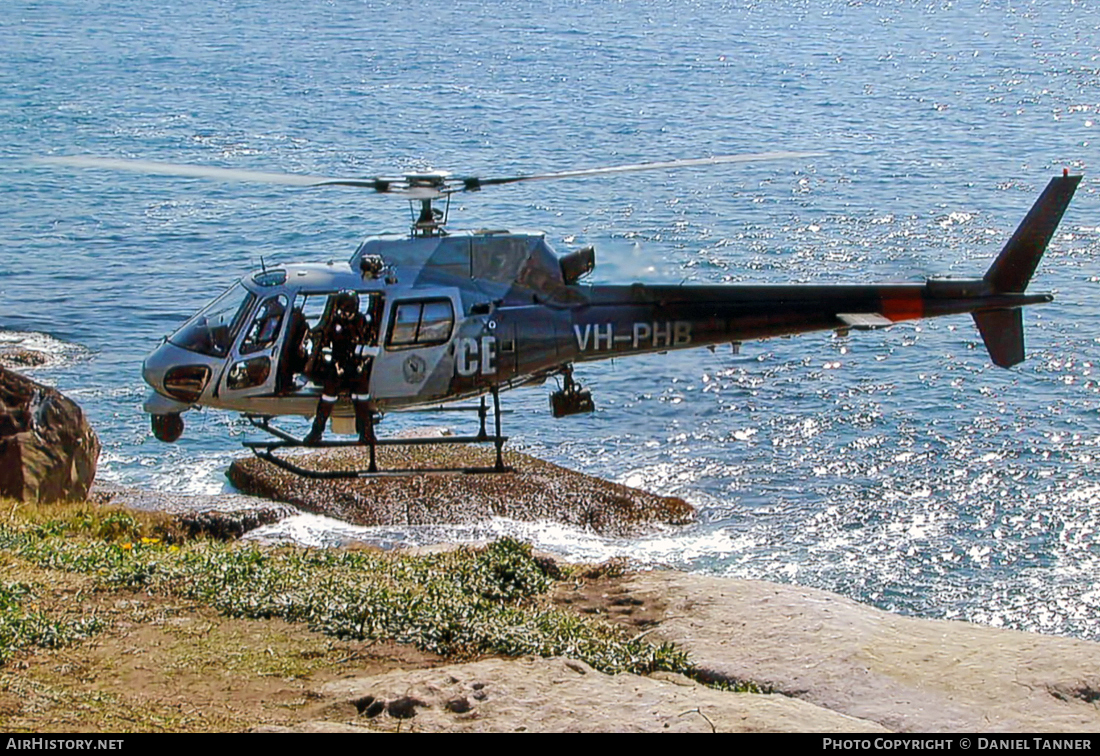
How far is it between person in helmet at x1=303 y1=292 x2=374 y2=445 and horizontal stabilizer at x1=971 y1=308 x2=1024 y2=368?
359 inches

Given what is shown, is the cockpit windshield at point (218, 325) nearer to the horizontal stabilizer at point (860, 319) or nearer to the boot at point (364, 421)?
the boot at point (364, 421)

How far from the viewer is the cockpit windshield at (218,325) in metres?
19.8

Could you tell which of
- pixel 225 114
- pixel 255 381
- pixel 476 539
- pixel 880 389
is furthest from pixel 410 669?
pixel 225 114

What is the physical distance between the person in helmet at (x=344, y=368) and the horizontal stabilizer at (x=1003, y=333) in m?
9.11

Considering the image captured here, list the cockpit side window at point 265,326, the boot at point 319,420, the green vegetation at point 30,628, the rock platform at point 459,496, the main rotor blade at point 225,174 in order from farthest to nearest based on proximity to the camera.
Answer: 1. the rock platform at point 459,496
2. the boot at point 319,420
3. the cockpit side window at point 265,326
4. the main rotor blade at point 225,174
5. the green vegetation at point 30,628

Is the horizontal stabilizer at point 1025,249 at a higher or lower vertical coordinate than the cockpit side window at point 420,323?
higher

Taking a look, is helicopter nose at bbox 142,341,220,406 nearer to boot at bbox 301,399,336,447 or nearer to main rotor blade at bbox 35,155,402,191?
boot at bbox 301,399,336,447

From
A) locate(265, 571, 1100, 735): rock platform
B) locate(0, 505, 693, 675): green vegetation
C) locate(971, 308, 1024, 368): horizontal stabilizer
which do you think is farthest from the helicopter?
locate(265, 571, 1100, 735): rock platform

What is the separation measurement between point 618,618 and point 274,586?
170 inches

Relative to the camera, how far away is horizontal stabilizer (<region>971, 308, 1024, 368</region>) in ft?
71.6

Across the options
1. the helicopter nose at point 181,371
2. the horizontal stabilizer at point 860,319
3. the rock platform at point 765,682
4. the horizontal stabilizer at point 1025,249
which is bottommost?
the rock platform at point 765,682

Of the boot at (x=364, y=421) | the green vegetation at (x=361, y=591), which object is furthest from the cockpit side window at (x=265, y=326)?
the green vegetation at (x=361, y=591)

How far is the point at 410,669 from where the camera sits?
1484 centimetres

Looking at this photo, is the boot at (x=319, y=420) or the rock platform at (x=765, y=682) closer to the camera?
the rock platform at (x=765, y=682)
